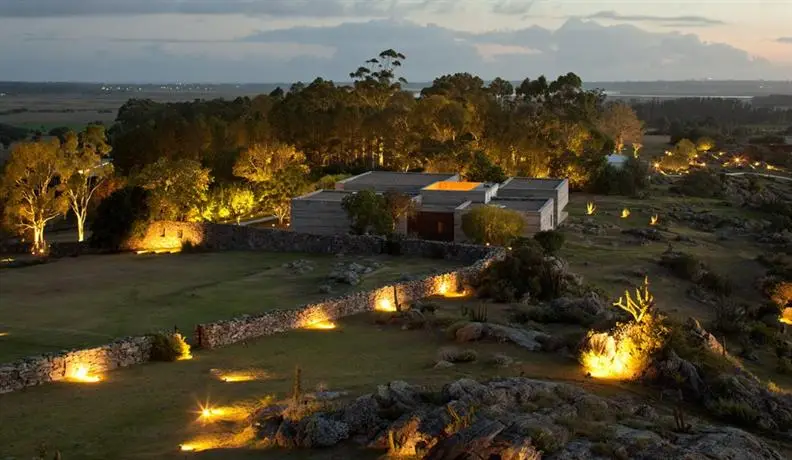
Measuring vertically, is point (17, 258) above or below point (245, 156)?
below

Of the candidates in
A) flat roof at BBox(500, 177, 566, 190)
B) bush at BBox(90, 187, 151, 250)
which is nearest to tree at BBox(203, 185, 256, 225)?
bush at BBox(90, 187, 151, 250)

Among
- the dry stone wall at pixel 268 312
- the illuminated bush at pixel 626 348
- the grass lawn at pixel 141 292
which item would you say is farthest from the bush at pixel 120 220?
the illuminated bush at pixel 626 348

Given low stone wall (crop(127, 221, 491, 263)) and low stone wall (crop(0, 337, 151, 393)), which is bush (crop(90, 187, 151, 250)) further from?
low stone wall (crop(0, 337, 151, 393))

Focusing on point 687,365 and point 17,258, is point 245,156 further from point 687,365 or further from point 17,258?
point 687,365

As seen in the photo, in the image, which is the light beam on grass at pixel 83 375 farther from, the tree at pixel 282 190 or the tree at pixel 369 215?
the tree at pixel 282 190

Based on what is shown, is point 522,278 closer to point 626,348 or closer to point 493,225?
point 493,225

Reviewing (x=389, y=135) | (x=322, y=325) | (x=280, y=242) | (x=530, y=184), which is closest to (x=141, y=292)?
(x=280, y=242)

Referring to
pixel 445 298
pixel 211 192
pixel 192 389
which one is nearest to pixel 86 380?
pixel 192 389

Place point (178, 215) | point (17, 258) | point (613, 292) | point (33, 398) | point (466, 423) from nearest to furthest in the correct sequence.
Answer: point (466, 423)
point (33, 398)
point (613, 292)
point (17, 258)
point (178, 215)

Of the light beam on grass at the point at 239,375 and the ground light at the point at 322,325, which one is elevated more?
the light beam on grass at the point at 239,375
